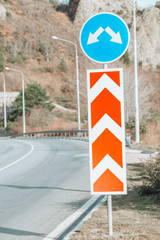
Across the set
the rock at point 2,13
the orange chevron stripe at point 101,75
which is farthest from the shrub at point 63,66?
the orange chevron stripe at point 101,75

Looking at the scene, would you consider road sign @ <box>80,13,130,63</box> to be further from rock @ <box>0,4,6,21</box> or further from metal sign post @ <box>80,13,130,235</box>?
rock @ <box>0,4,6,21</box>

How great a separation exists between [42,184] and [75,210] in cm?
368

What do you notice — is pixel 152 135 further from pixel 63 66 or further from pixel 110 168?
pixel 63 66

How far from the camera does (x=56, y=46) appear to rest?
332 feet

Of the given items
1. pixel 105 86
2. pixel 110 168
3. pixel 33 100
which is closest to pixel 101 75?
pixel 105 86

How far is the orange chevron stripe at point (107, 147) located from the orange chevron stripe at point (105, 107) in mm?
194

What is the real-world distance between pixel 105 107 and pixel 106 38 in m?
0.92

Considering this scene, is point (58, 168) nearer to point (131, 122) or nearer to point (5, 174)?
point (5, 174)

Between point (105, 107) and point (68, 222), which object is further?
point (68, 222)

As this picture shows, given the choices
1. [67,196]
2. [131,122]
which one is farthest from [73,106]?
[67,196]

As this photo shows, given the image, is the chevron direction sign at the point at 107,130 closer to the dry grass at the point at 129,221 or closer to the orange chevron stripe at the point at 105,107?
the orange chevron stripe at the point at 105,107

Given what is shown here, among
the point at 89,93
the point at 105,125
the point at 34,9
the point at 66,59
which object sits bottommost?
the point at 105,125

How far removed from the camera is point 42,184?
38.4 feet

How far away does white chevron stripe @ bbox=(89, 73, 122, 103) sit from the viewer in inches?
221
